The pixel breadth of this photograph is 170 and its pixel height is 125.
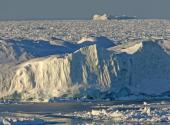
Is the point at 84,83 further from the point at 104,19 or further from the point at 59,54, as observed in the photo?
the point at 104,19

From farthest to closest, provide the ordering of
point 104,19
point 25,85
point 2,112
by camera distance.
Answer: point 104,19
point 25,85
point 2,112

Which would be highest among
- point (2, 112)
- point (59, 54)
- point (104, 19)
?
point (104, 19)

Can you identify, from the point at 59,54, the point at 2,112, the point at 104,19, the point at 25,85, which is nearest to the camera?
the point at 2,112

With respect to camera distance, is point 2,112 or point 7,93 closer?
point 2,112

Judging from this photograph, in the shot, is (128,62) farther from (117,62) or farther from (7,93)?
(7,93)

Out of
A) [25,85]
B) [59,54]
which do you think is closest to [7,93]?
[25,85]

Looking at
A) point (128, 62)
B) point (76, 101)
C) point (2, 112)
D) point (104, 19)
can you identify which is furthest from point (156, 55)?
point (104, 19)

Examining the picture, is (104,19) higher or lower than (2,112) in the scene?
higher
